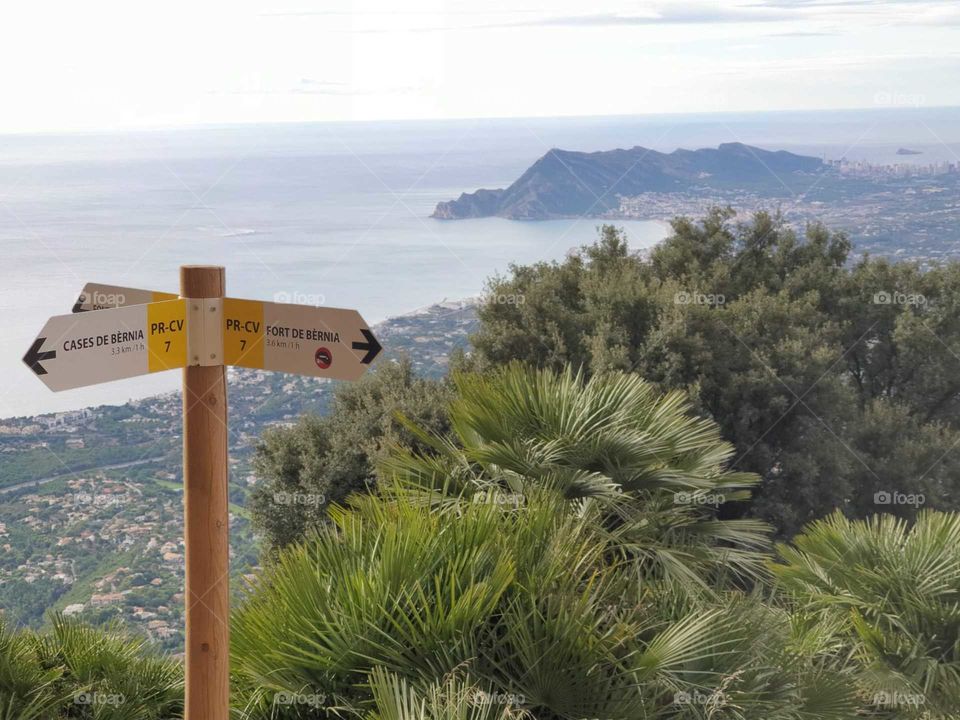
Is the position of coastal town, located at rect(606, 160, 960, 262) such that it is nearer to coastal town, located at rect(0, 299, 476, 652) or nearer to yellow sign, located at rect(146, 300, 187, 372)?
coastal town, located at rect(0, 299, 476, 652)

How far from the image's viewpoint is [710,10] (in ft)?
142

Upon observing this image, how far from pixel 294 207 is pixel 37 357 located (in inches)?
1209

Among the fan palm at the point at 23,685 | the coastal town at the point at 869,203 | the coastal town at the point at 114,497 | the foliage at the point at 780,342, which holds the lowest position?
the coastal town at the point at 114,497

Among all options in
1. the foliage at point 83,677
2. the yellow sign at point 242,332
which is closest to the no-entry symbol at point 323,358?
the yellow sign at point 242,332

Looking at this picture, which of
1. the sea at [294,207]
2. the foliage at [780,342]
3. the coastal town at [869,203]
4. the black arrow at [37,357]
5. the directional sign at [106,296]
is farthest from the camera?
the coastal town at [869,203]

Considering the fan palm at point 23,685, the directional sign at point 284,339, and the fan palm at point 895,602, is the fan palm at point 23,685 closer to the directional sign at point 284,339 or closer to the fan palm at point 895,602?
the directional sign at point 284,339

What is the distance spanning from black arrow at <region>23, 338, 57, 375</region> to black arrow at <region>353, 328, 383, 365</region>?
77 centimetres

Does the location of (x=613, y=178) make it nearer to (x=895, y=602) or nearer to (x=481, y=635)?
(x=895, y=602)

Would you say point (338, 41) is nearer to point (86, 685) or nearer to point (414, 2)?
point (414, 2)

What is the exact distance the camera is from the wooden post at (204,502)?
2.60 m

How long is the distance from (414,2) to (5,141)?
75.2ft

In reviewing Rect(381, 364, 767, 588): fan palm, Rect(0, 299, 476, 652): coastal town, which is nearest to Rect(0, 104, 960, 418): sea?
Rect(0, 299, 476, 652): coastal town

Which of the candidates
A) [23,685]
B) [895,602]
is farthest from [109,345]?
[895,602]

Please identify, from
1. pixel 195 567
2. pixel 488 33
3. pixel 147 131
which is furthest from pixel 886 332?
pixel 488 33
